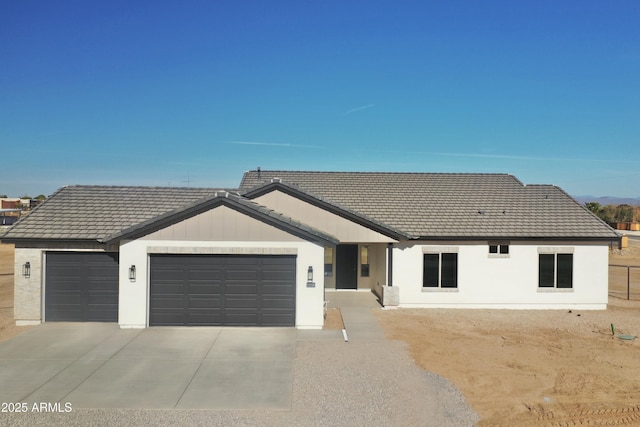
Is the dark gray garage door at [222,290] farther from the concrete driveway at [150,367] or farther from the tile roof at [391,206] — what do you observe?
the tile roof at [391,206]

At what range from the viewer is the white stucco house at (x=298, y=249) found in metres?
14.4

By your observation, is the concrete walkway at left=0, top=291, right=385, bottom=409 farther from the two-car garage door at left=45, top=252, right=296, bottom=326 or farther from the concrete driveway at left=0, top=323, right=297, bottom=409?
the two-car garage door at left=45, top=252, right=296, bottom=326

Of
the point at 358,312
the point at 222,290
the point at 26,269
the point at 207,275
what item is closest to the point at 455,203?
the point at 358,312

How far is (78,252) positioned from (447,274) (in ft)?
43.3

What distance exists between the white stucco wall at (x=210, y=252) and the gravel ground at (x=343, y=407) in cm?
307

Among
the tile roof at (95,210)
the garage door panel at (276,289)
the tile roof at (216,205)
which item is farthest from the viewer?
the tile roof at (95,210)

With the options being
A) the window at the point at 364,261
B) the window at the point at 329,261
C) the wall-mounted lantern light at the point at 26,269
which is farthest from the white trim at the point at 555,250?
the wall-mounted lantern light at the point at 26,269

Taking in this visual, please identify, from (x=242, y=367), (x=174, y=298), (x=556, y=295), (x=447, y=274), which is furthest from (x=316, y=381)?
(x=556, y=295)

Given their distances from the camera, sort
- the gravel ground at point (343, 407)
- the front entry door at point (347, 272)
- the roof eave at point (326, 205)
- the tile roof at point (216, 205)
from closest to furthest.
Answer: the gravel ground at point (343, 407) < the tile roof at point (216, 205) < the roof eave at point (326, 205) < the front entry door at point (347, 272)

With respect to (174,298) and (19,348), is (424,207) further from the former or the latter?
(19,348)

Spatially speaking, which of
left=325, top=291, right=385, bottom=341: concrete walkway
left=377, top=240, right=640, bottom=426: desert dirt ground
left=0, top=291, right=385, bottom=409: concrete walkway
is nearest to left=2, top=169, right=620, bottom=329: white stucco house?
left=325, top=291, right=385, bottom=341: concrete walkway

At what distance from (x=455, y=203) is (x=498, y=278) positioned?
3784 mm

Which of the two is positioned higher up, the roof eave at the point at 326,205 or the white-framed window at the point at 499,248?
the roof eave at the point at 326,205

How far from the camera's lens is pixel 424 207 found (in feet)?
63.9
